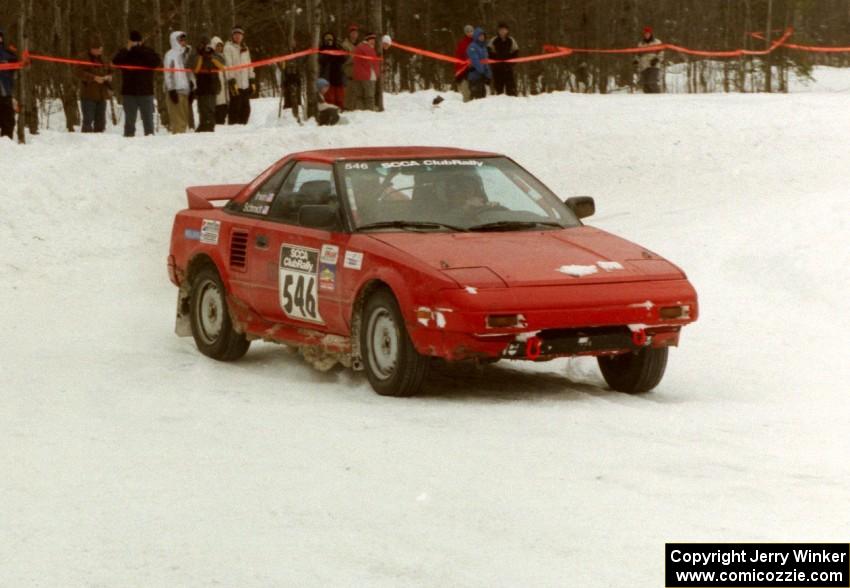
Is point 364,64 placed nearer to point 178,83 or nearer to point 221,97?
point 221,97

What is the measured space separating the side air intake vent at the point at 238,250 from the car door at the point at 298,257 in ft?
0.34

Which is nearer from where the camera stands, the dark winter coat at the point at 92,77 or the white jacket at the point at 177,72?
the dark winter coat at the point at 92,77

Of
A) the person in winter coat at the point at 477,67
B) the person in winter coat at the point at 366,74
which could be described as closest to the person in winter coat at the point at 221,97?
the person in winter coat at the point at 366,74

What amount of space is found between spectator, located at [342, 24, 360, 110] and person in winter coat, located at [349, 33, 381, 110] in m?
0.12

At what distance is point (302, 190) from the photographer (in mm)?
10820

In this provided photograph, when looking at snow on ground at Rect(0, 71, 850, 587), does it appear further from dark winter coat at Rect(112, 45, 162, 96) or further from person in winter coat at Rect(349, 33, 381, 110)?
person in winter coat at Rect(349, 33, 381, 110)

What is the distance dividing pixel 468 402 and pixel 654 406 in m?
1.07

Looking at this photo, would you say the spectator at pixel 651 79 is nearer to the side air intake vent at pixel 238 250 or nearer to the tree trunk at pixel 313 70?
the tree trunk at pixel 313 70

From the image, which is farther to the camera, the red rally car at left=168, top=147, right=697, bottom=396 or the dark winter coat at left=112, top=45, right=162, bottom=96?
the dark winter coat at left=112, top=45, right=162, bottom=96

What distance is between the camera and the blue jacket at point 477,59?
3112cm

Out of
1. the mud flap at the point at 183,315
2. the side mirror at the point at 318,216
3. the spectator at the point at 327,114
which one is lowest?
the mud flap at the point at 183,315

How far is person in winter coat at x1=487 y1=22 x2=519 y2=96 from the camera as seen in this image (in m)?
31.3

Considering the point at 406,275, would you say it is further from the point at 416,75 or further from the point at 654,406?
the point at 416,75

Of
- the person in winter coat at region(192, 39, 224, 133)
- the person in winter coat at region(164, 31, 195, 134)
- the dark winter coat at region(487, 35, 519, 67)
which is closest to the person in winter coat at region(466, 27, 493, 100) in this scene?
the dark winter coat at region(487, 35, 519, 67)
